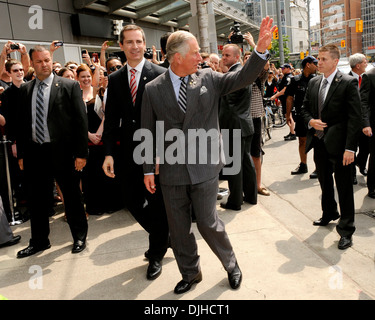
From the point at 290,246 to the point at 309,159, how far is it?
4.21 metres

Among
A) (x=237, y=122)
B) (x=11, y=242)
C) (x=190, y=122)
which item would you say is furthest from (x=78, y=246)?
(x=237, y=122)

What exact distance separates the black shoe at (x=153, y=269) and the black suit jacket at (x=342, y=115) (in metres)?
2.09

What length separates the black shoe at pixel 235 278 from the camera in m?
3.03

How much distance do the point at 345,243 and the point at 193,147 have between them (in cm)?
198

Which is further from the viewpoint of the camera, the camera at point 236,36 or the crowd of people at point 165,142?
the camera at point 236,36

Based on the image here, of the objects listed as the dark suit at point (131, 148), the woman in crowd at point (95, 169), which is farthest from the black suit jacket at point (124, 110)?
the woman in crowd at point (95, 169)

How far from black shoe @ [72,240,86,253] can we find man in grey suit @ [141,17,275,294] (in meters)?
1.57

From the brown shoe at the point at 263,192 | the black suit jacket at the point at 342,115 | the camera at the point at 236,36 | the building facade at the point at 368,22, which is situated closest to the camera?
the black suit jacket at the point at 342,115

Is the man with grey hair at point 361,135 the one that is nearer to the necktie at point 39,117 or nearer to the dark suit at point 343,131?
the dark suit at point 343,131

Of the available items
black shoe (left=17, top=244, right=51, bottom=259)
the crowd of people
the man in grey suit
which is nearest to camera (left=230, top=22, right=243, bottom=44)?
the crowd of people

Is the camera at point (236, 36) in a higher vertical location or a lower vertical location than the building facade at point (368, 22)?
lower

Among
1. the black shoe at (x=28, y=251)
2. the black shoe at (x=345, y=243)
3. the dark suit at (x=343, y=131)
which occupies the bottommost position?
the black shoe at (x=345, y=243)

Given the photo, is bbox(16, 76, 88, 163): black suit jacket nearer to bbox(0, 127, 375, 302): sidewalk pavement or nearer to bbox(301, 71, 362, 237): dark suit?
bbox(0, 127, 375, 302): sidewalk pavement
